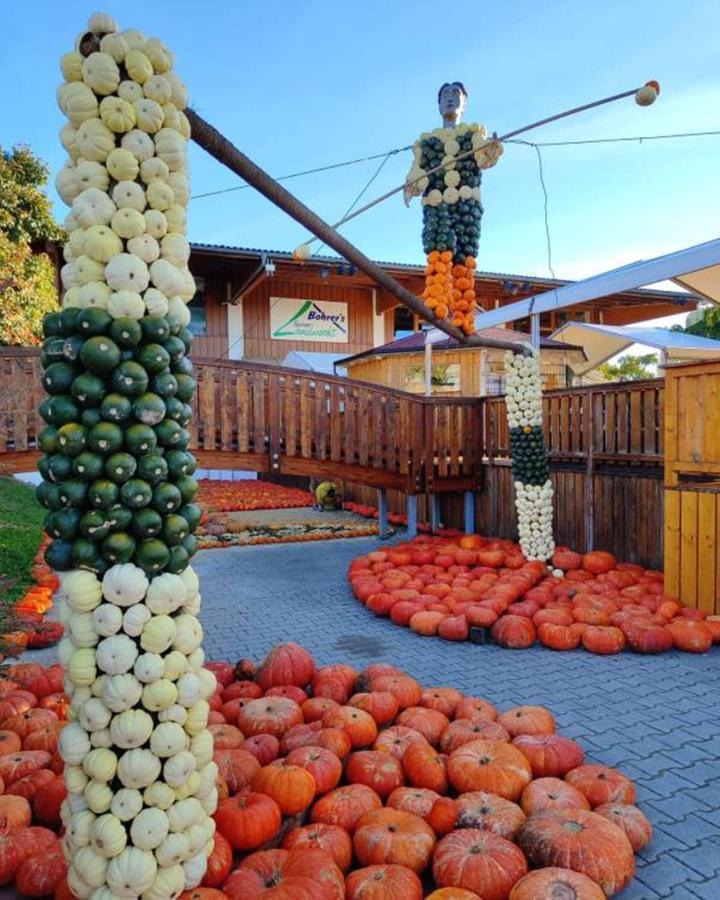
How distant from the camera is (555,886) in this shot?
6.99 feet

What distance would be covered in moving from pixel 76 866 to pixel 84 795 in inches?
7.8

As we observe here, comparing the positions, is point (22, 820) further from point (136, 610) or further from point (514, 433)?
point (514, 433)

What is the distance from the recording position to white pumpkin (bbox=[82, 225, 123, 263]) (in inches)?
77.4

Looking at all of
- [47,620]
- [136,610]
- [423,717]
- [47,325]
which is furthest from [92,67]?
[47,620]

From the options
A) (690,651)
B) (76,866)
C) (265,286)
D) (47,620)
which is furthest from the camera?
(265,286)

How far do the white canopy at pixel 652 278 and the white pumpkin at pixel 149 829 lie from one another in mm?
6259

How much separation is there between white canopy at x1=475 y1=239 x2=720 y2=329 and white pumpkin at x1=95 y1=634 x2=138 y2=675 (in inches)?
→ 241

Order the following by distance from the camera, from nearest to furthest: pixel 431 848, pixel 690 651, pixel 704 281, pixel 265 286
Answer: pixel 431 848 < pixel 690 651 < pixel 704 281 < pixel 265 286

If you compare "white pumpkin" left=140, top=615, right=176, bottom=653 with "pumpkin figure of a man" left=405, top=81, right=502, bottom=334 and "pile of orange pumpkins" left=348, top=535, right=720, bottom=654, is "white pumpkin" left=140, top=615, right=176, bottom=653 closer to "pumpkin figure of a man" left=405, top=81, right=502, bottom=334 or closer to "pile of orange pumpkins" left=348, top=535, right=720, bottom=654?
"pile of orange pumpkins" left=348, top=535, right=720, bottom=654

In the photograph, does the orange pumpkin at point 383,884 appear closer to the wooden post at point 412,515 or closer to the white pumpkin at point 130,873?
the white pumpkin at point 130,873

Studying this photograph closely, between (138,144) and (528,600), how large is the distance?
5.10m

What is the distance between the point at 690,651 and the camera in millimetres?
5051

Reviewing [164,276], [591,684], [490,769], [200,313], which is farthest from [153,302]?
[200,313]

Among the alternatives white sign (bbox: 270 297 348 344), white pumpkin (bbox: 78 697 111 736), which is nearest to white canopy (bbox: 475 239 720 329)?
white pumpkin (bbox: 78 697 111 736)
